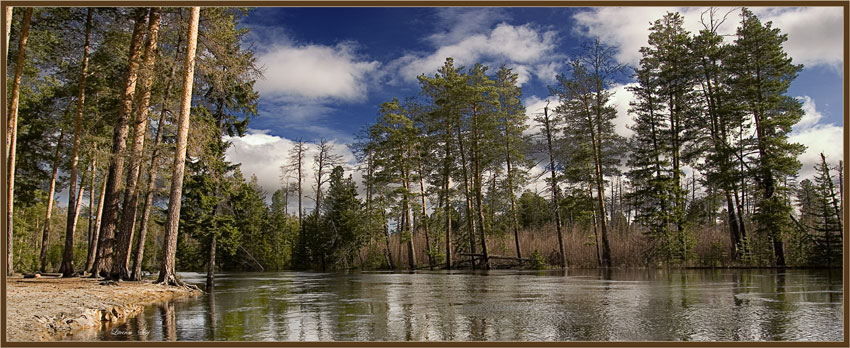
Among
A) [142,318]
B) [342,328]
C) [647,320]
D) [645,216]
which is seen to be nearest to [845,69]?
[647,320]

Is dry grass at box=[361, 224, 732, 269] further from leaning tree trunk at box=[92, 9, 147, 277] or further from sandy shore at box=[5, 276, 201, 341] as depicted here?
sandy shore at box=[5, 276, 201, 341]

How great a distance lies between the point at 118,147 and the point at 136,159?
0.97 m

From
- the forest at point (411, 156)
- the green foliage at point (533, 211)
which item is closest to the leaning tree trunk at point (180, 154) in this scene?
the forest at point (411, 156)

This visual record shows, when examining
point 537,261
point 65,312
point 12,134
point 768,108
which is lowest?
point 537,261

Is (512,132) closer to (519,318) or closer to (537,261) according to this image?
(537,261)

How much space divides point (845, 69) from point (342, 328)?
6.76 meters

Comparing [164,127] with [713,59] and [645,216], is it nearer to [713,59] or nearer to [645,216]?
[645,216]

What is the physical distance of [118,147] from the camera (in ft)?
49.8

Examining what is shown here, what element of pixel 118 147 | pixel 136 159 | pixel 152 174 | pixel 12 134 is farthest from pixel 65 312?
pixel 12 134

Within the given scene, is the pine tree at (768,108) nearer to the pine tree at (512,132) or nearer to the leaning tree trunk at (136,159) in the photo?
the pine tree at (512,132)

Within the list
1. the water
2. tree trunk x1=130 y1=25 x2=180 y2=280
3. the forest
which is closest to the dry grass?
the forest

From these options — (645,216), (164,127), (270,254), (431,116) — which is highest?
(431,116)

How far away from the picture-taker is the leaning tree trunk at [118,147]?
607 inches

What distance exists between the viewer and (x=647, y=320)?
25.2 ft
